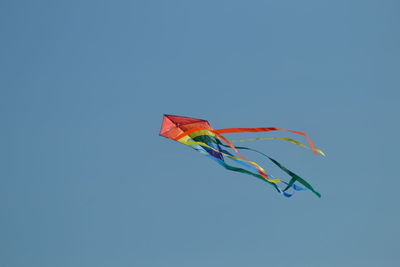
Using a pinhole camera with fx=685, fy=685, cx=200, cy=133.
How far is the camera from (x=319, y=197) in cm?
1888

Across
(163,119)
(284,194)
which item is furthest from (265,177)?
(163,119)

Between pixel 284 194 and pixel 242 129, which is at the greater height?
pixel 242 129

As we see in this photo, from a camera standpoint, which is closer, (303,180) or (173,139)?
(303,180)

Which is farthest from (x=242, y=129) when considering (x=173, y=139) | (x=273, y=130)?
(x=173, y=139)

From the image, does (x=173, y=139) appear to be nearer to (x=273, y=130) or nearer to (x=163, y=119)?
(x=163, y=119)

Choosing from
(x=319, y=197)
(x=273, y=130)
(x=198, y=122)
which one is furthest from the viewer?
(x=198, y=122)

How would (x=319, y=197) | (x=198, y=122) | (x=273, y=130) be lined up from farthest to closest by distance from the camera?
1. (x=198, y=122)
2. (x=273, y=130)
3. (x=319, y=197)

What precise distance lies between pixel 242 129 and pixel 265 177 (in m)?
1.77

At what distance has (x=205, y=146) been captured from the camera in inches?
835

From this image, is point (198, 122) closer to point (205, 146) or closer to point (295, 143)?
point (205, 146)

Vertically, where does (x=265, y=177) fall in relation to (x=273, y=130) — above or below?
below

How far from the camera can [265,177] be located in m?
19.8

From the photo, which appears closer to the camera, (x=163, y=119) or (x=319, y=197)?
(x=319, y=197)

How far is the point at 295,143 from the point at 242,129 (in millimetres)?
1790
